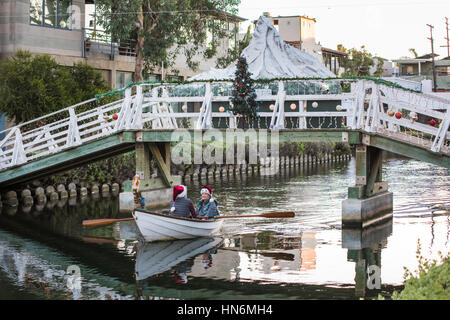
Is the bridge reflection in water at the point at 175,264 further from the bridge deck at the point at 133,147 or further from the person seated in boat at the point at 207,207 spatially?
the bridge deck at the point at 133,147

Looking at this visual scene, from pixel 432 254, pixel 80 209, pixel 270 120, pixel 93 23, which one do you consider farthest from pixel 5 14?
pixel 432 254

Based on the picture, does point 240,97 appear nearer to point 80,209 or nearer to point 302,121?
point 302,121

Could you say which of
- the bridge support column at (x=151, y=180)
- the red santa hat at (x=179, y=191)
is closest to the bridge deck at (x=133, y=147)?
the bridge support column at (x=151, y=180)

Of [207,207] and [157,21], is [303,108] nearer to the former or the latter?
[207,207]

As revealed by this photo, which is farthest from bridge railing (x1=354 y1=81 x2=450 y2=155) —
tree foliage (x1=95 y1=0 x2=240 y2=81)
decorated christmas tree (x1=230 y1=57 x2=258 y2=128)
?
tree foliage (x1=95 y1=0 x2=240 y2=81)

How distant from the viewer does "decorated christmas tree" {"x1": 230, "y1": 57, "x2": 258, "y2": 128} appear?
23.1m

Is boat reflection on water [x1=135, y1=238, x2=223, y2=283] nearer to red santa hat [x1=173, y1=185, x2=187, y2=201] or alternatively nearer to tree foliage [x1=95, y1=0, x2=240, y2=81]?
red santa hat [x1=173, y1=185, x2=187, y2=201]

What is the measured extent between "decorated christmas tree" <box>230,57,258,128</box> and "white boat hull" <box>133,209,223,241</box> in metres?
3.99

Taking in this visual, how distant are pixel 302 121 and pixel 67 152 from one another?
8206mm

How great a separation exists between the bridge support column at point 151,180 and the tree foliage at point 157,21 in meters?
11.3

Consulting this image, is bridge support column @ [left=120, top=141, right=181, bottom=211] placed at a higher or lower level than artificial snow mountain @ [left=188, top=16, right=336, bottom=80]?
lower

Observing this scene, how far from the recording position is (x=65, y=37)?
1540 inches

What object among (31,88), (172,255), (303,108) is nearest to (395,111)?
(303,108)

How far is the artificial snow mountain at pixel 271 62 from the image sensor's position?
24753 millimetres
